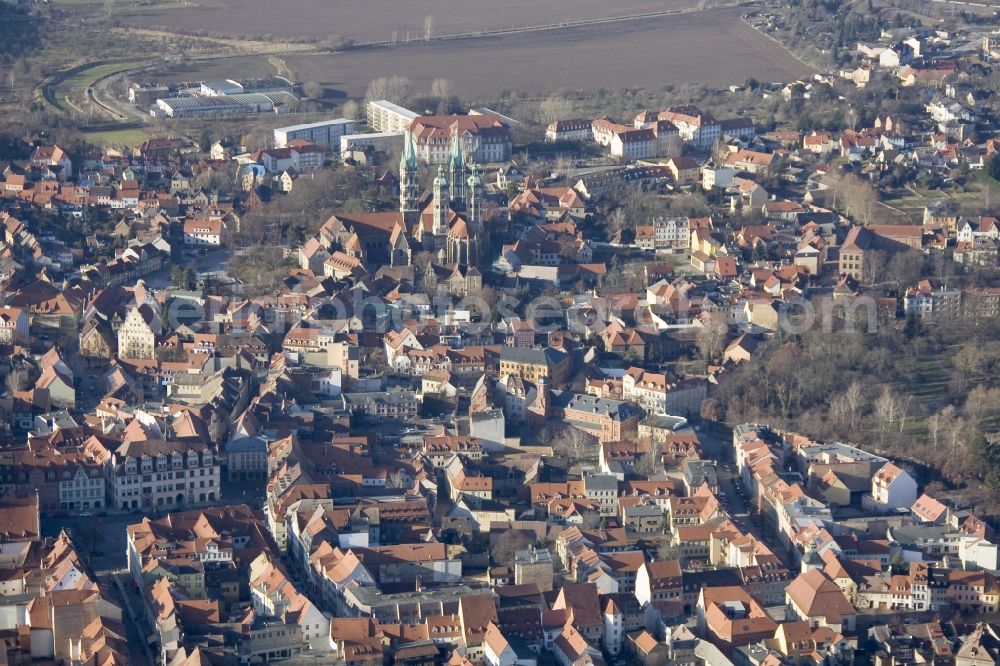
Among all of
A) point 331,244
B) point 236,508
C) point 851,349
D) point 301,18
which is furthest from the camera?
point 301,18

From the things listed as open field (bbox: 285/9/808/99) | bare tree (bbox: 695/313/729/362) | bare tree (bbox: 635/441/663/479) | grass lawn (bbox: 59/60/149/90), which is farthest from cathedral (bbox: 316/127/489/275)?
grass lawn (bbox: 59/60/149/90)

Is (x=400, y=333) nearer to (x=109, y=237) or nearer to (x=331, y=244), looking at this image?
(x=331, y=244)

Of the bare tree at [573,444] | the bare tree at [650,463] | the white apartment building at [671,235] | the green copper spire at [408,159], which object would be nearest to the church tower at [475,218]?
the green copper spire at [408,159]

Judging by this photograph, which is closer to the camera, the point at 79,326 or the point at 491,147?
the point at 79,326

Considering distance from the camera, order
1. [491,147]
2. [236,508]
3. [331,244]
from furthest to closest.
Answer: [491,147] → [331,244] → [236,508]

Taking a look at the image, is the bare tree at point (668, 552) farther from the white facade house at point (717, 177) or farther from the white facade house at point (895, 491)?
the white facade house at point (717, 177)

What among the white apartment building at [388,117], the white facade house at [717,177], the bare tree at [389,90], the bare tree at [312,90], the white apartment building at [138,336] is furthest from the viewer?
the bare tree at [312,90]

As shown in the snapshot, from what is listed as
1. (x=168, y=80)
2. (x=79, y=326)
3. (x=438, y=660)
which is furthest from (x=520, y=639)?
(x=168, y=80)
